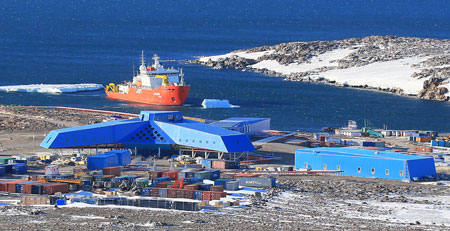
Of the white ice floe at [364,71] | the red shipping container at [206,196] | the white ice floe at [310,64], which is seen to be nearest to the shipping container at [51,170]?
the red shipping container at [206,196]

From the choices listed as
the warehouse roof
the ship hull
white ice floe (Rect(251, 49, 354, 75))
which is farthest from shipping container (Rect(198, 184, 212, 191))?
white ice floe (Rect(251, 49, 354, 75))

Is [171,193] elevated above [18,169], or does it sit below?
below

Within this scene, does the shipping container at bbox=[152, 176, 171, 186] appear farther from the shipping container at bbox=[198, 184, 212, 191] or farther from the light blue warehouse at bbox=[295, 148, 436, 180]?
the light blue warehouse at bbox=[295, 148, 436, 180]

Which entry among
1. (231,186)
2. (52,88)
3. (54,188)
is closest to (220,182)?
(231,186)

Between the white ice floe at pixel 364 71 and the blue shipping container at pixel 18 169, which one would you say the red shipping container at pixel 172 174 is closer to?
the blue shipping container at pixel 18 169

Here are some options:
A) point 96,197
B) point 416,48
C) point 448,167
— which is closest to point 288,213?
point 96,197

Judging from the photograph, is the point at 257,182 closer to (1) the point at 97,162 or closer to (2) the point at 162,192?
(2) the point at 162,192

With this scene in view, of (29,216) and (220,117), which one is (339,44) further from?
(29,216)
